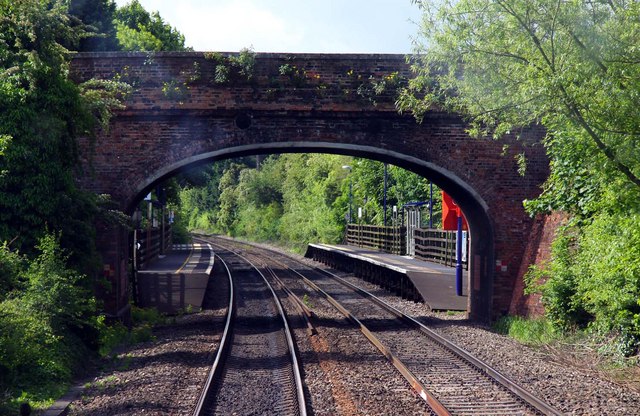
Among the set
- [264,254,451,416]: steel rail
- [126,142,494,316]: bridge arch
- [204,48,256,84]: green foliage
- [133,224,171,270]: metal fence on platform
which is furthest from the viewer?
[133,224,171,270]: metal fence on platform

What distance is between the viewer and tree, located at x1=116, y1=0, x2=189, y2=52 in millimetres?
42812

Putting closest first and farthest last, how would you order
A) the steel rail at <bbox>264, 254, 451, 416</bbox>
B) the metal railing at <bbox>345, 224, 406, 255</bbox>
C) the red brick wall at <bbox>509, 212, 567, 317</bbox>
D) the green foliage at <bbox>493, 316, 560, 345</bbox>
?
the steel rail at <bbox>264, 254, 451, 416</bbox>
the green foliage at <bbox>493, 316, 560, 345</bbox>
the red brick wall at <bbox>509, 212, 567, 317</bbox>
the metal railing at <bbox>345, 224, 406, 255</bbox>

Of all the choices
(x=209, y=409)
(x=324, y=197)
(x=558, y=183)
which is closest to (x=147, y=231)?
(x=558, y=183)

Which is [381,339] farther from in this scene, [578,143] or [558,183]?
[578,143]

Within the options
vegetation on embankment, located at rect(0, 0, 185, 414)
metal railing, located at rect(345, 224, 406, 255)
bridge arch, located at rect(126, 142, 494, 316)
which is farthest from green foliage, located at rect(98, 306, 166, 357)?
metal railing, located at rect(345, 224, 406, 255)

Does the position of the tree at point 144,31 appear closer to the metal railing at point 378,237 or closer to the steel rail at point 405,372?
the metal railing at point 378,237

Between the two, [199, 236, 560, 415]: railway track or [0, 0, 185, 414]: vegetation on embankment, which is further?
[0, 0, 185, 414]: vegetation on embankment

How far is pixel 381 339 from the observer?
13.9 meters

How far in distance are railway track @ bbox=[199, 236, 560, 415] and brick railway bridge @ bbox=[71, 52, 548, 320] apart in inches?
111

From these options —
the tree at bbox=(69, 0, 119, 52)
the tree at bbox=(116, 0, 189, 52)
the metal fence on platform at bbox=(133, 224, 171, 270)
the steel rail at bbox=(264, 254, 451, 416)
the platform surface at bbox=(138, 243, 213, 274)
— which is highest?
the tree at bbox=(116, 0, 189, 52)

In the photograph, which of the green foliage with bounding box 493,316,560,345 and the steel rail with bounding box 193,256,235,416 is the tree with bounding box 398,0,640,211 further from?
the steel rail with bounding box 193,256,235,416

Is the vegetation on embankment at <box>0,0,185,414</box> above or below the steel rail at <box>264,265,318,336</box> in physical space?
above

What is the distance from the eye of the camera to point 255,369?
36.8 feet

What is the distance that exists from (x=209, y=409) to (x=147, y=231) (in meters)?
17.2
